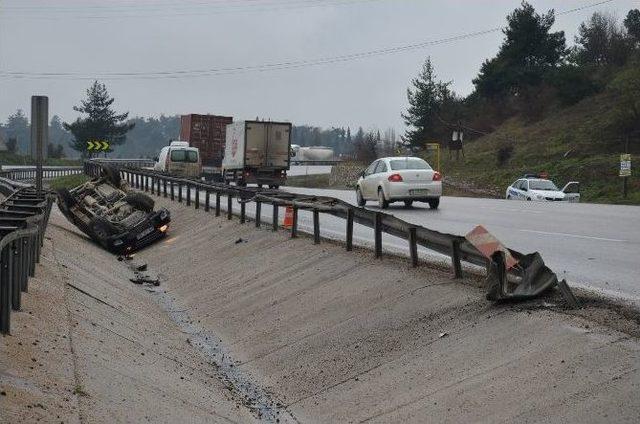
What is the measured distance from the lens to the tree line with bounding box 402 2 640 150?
6562 cm

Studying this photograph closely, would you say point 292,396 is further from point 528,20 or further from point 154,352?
point 528,20

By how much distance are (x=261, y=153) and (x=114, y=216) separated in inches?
787

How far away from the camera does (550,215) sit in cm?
2373

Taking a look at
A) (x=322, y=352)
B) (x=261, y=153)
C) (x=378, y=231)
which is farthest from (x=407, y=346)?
(x=261, y=153)

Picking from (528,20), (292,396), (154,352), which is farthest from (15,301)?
(528,20)

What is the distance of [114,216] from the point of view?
25812 mm

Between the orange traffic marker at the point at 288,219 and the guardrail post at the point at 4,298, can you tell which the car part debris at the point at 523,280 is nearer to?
the guardrail post at the point at 4,298

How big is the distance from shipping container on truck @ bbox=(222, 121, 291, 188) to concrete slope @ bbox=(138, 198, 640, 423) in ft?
93.1

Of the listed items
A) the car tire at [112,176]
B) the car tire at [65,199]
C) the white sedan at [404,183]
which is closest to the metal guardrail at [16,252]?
the car tire at [65,199]

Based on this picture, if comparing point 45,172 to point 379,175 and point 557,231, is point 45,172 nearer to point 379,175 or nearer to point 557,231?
point 379,175

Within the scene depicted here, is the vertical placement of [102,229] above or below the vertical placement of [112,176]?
below

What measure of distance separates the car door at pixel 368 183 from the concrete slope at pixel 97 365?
13.7 metres

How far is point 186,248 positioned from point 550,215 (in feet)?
29.1

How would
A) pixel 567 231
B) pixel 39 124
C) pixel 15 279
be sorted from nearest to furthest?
pixel 15 279 < pixel 39 124 < pixel 567 231
